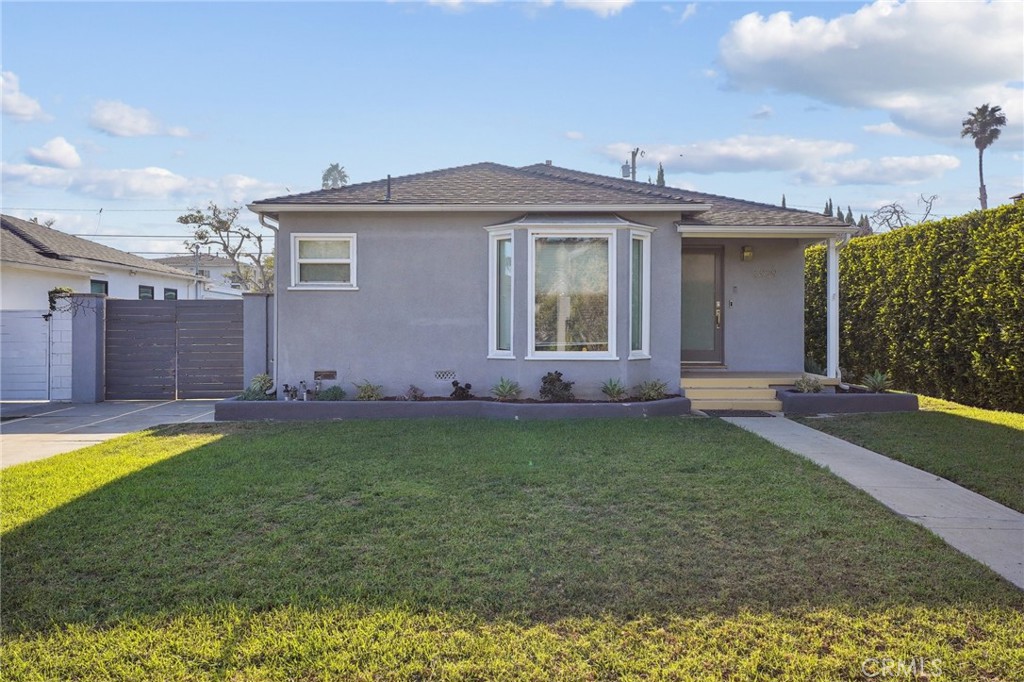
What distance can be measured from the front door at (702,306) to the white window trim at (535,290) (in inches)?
103

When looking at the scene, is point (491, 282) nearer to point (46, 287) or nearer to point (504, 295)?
point (504, 295)

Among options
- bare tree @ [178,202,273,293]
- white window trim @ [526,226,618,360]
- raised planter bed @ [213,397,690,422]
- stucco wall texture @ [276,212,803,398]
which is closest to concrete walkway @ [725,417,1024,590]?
raised planter bed @ [213,397,690,422]

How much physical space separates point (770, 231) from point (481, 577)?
8.98 metres

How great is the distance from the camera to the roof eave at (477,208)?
10281 millimetres

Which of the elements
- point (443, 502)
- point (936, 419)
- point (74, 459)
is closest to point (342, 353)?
point (74, 459)

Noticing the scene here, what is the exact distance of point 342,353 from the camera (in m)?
10.8

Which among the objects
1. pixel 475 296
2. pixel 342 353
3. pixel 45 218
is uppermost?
pixel 45 218

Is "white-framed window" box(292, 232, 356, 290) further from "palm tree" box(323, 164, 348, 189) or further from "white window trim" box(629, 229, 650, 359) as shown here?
"palm tree" box(323, 164, 348, 189)

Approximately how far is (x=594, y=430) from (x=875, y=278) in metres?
8.04

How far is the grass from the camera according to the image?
602 cm

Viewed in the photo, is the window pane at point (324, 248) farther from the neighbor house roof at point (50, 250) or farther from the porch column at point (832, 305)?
the neighbor house roof at point (50, 250)

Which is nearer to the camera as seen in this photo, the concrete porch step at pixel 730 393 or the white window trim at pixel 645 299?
the white window trim at pixel 645 299

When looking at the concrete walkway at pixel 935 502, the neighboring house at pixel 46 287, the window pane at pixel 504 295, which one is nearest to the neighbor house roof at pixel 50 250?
the neighboring house at pixel 46 287

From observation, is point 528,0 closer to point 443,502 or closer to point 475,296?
point 475,296
